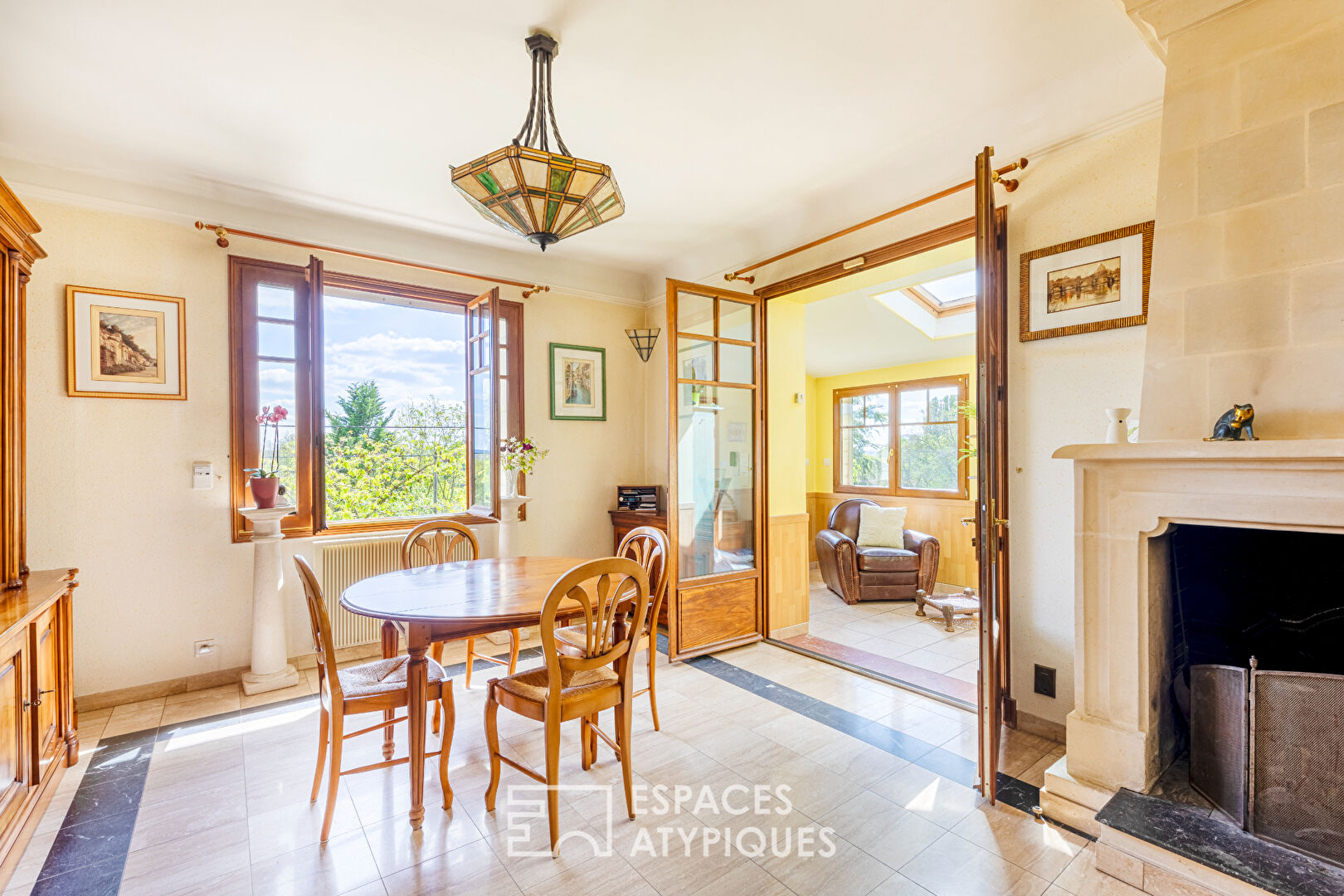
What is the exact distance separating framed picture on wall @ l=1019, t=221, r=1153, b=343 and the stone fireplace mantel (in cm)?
84

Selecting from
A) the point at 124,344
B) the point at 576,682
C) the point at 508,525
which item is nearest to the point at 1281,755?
the point at 576,682

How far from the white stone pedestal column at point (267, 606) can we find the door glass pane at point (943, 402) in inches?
221

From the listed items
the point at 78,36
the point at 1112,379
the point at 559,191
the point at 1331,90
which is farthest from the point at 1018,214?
the point at 78,36

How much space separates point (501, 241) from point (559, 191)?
2502mm

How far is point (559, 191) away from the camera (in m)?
2.04

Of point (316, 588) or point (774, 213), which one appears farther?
point (774, 213)

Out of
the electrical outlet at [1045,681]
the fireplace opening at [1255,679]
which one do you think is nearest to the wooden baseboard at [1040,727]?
the electrical outlet at [1045,681]

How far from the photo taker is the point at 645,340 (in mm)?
5098

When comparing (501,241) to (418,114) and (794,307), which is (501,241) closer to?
(418,114)

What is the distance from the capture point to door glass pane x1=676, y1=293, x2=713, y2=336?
413 cm

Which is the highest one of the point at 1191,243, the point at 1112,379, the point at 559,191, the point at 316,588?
the point at 559,191

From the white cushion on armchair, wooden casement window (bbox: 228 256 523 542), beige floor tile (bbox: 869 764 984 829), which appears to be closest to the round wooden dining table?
wooden casement window (bbox: 228 256 523 542)

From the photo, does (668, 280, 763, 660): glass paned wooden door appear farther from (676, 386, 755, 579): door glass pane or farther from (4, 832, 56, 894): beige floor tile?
(4, 832, 56, 894): beige floor tile

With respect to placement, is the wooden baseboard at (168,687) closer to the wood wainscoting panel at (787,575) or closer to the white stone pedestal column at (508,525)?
the white stone pedestal column at (508,525)
